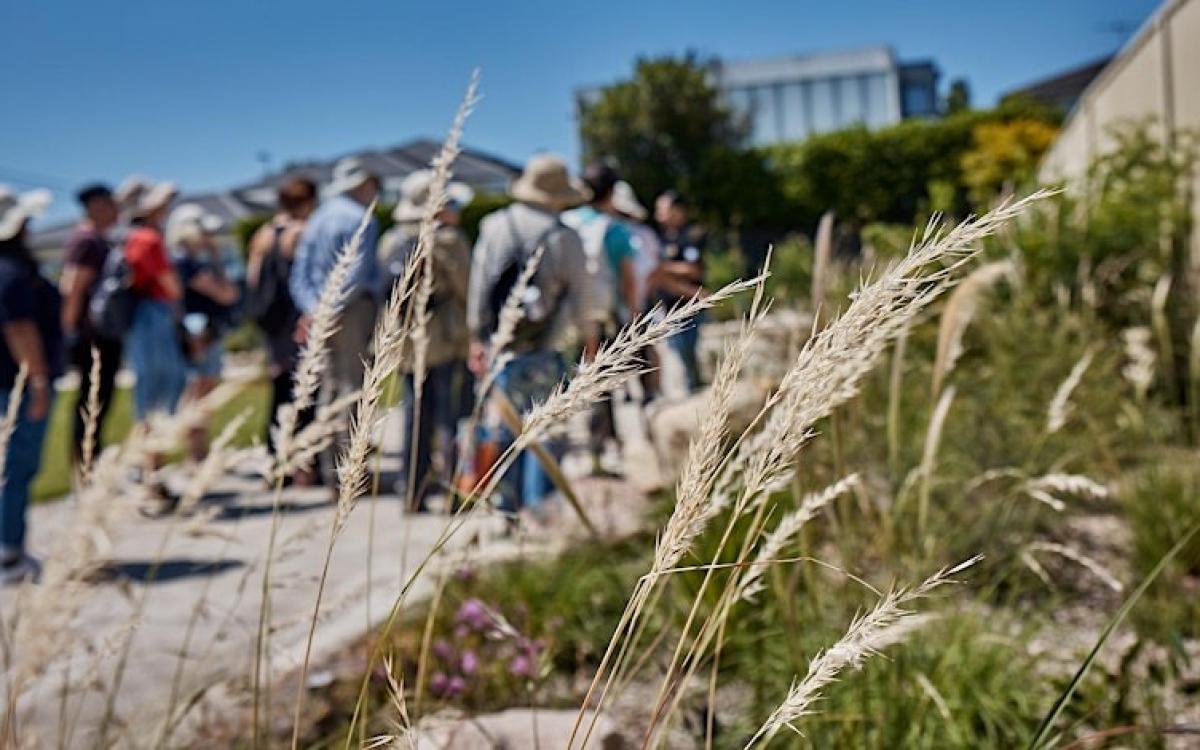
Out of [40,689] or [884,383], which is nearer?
[40,689]

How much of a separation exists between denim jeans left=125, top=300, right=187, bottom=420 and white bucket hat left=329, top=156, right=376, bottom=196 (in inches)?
46.1

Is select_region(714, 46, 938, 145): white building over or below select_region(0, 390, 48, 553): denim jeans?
over

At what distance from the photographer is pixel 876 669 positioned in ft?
6.76

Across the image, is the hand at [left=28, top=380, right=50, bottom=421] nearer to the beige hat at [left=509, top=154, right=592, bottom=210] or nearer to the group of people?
the group of people

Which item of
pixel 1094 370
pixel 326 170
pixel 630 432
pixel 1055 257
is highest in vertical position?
pixel 326 170

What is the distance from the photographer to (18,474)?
4344 millimetres

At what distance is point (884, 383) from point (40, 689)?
9.76 feet

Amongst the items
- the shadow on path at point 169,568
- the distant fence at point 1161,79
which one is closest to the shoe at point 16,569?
the shadow on path at point 169,568

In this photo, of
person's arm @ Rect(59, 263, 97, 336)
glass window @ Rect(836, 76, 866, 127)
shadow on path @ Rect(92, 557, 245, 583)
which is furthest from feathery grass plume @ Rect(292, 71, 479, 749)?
glass window @ Rect(836, 76, 866, 127)

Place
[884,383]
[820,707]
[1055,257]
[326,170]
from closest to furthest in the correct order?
1. [820,707]
2. [884,383]
3. [1055,257]
4. [326,170]

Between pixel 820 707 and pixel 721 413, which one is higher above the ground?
pixel 721 413

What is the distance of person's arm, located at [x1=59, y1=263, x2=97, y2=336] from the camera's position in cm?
527

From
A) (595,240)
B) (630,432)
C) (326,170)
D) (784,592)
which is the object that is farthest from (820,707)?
(326,170)

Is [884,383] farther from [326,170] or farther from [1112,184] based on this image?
[326,170]
